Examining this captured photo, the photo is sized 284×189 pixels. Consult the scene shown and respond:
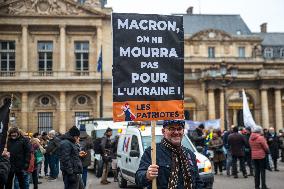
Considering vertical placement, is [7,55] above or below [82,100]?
above

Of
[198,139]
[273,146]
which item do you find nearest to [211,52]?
[273,146]

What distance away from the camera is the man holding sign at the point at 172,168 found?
4.92 meters

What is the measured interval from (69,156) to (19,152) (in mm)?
1335

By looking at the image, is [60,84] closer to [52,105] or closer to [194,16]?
[52,105]

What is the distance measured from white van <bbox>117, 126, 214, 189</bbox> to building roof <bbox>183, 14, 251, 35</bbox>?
49.4m

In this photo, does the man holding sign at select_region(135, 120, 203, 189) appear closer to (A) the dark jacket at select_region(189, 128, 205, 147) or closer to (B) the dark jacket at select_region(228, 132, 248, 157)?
(B) the dark jacket at select_region(228, 132, 248, 157)

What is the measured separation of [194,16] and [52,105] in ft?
93.0

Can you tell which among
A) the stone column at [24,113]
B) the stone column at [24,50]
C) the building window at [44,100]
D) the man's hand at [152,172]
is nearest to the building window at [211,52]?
the building window at [44,100]

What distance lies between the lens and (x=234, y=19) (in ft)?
214

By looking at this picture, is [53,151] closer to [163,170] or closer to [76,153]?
[76,153]

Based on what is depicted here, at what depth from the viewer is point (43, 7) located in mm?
44250

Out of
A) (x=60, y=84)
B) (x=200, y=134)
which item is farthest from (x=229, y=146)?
(x=60, y=84)

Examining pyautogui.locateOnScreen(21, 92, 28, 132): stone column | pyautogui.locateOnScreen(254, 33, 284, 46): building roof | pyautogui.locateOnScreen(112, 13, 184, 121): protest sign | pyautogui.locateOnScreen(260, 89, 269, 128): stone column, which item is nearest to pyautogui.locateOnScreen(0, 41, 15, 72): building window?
pyautogui.locateOnScreen(21, 92, 28, 132): stone column

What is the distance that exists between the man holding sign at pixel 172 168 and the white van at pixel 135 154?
23.6 feet
